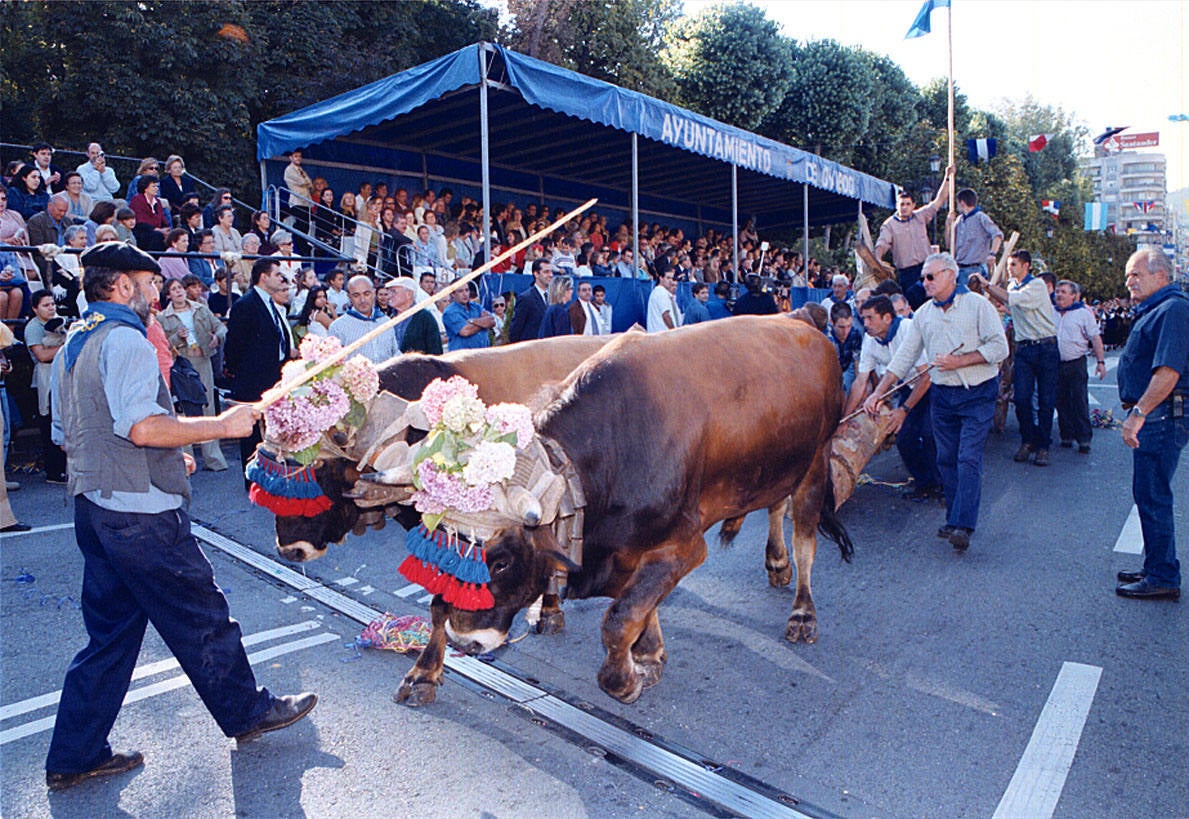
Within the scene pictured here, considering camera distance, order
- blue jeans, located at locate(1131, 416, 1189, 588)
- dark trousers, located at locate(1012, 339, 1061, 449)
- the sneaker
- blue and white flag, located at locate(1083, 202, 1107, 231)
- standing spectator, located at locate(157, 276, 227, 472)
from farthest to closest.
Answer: blue and white flag, located at locate(1083, 202, 1107, 231)
dark trousers, located at locate(1012, 339, 1061, 449)
standing spectator, located at locate(157, 276, 227, 472)
blue jeans, located at locate(1131, 416, 1189, 588)
the sneaker

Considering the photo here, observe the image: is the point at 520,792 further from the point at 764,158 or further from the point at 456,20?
the point at 456,20

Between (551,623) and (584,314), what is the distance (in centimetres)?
559

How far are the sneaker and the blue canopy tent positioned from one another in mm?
7415

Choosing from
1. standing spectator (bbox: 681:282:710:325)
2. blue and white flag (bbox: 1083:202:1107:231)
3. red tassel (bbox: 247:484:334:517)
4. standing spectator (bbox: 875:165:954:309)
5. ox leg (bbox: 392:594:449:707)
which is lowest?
ox leg (bbox: 392:594:449:707)

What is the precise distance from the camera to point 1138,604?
16.4 ft

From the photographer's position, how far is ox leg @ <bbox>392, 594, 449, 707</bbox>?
3.84 meters

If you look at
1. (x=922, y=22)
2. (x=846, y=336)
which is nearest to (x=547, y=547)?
(x=846, y=336)

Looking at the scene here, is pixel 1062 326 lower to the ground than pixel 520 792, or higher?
higher

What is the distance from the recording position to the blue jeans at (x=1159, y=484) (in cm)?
493

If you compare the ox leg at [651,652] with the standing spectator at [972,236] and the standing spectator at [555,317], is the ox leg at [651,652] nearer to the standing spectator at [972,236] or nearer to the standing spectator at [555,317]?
A: the standing spectator at [555,317]

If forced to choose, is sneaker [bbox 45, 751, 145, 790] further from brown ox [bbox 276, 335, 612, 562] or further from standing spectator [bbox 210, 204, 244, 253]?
standing spectator [bbox 210, 204, 244, 253]

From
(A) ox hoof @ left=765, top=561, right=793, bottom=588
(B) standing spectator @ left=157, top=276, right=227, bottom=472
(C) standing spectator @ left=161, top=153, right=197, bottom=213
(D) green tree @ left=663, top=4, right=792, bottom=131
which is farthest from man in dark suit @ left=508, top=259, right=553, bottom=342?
(D) green tree @ left=663, top=4, right=792, bottom=131

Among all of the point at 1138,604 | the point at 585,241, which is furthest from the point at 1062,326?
the point at 585,241

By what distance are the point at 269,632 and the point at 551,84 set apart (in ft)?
25.6
